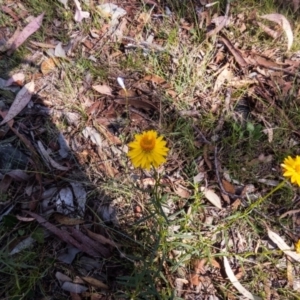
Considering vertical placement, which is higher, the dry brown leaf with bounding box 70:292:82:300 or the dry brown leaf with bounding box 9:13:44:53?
the dry brown leaf with bounding box 9:13:44:53

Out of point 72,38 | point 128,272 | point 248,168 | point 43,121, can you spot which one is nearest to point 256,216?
point 248,168

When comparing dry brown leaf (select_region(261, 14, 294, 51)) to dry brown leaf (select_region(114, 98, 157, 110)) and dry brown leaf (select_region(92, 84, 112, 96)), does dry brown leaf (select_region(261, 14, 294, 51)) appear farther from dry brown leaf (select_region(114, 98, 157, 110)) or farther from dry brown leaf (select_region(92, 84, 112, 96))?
dry brown leaf (select_region(92, 84, 112, 96))

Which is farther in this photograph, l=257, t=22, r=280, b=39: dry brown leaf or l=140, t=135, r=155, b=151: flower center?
l=257, t=22, r=280, b=39: dry brown leaf

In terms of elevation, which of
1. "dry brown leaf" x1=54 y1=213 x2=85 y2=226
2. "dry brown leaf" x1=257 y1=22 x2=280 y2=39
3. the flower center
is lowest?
"dry brown leaf" x1=54 y1=213 x2=85 y2=226

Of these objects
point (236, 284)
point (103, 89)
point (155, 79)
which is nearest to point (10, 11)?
point (103, 89)

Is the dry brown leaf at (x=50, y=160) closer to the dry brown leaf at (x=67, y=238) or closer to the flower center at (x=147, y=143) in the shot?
the dry brown leaf at (x=67, y=238)

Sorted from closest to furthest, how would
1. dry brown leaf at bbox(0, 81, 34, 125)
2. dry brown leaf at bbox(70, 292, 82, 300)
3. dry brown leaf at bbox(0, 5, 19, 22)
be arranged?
1. dry brown leaf at bbox(70, 292, 82, 300)
2. dry brown leaf at bbox(0, 81, 34, 125)
3. dry brown leaf at bbox(0, 5, 19, 22)

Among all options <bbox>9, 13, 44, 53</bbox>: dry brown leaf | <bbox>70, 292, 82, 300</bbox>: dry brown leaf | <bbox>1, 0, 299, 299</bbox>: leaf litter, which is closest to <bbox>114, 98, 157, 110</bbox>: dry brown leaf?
<bbox>1, 0, 299, 299</bbox>: leaf litter

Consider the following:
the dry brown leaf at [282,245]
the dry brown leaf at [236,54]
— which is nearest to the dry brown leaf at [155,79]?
the dry brown leaf at [236,54]
